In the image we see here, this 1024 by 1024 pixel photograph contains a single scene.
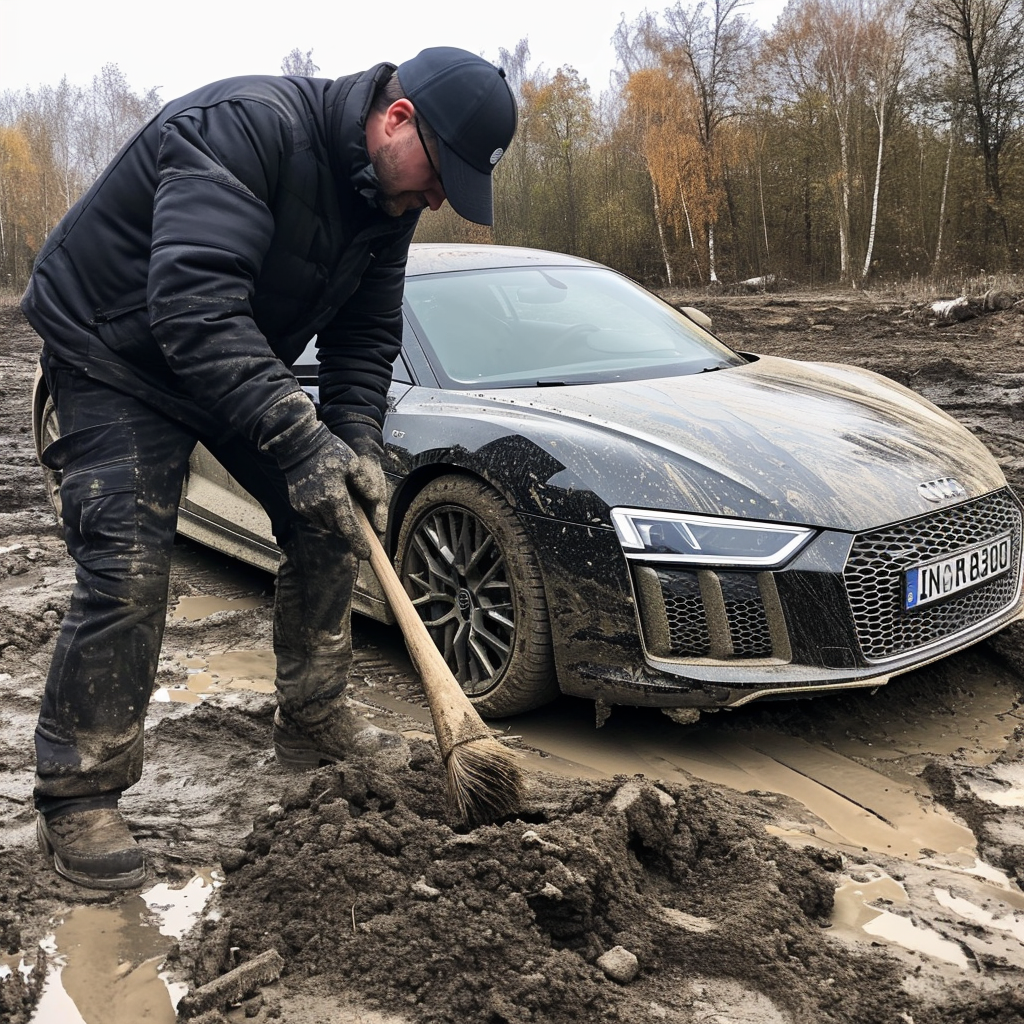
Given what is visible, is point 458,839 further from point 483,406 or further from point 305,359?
point 305,359

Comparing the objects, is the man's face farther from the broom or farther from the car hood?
the car hood

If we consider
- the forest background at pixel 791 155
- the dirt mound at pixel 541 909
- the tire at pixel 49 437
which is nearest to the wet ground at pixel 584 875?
the dirt mound at pixel 541 909

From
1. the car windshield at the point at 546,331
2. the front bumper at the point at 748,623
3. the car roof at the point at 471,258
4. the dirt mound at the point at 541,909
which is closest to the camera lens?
the dirt mound at the point at 541,909

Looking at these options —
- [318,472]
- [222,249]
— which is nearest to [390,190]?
[222,249]

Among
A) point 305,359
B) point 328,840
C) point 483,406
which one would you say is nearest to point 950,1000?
point 328,840

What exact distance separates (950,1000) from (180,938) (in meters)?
1.62

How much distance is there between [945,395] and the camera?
9.32 meters

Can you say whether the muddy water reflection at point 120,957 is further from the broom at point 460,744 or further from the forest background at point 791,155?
the forest background at point 791,155

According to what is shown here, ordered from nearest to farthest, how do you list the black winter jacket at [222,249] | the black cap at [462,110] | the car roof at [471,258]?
the black winter jacket at [222,249]
the black cap at [462,110]
the car roof at [471,258]

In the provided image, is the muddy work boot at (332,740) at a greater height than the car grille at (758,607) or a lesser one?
lesser

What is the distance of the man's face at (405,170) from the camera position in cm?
254

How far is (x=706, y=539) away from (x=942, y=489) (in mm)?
876

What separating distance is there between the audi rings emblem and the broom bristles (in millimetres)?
1652

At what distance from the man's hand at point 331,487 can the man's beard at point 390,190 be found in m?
0.58
